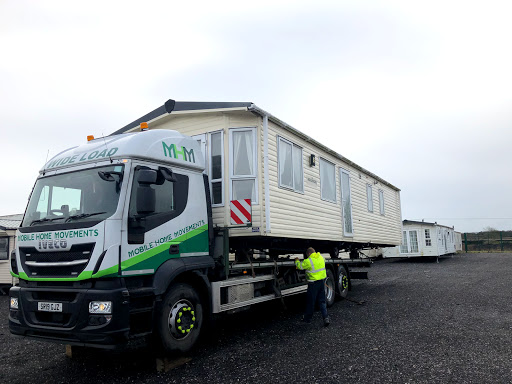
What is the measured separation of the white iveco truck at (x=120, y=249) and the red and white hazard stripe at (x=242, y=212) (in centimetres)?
59

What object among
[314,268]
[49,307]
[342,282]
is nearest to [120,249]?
[49,307]

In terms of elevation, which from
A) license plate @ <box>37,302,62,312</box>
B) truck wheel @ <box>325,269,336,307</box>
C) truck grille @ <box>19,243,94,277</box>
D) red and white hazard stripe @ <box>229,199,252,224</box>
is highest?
red and white hazard stripe @ <box>229,199,252,224</box>

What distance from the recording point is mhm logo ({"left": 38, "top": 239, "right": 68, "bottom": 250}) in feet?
16.3

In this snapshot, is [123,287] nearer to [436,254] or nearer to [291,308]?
[291,308]

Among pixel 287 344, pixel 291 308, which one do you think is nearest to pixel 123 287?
pixel 287 344

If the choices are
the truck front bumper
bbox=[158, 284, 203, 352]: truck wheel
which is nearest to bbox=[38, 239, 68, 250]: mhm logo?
the truck front bumper

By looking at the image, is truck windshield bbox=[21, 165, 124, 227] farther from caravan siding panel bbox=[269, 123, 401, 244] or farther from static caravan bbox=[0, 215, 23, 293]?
static caravan bbox=[0, 215, 23, 293]

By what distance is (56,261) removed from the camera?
504cm

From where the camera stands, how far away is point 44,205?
5625 millimetres

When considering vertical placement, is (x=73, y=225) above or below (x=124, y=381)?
above

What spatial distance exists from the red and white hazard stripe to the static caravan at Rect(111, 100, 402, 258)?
14cm

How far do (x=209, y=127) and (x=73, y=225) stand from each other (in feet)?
11.3

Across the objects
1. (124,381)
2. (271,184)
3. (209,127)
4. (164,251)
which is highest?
(209,127)

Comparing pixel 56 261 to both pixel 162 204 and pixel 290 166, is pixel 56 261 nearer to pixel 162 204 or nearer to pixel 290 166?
pixel 162 204
